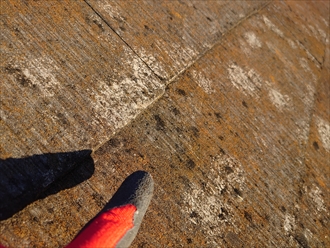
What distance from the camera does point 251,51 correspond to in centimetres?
396

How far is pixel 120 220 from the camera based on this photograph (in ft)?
5.10

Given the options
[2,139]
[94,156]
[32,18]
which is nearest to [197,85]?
[94,156]

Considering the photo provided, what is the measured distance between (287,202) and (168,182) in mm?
1252

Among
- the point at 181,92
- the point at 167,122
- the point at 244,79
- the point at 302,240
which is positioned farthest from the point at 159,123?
the point at 302,240

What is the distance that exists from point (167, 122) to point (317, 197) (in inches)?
70.1

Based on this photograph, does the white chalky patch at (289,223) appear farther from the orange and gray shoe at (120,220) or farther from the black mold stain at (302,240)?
the orange and gray shoe at (120,220)

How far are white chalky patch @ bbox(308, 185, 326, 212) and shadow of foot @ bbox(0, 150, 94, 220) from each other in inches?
89.6

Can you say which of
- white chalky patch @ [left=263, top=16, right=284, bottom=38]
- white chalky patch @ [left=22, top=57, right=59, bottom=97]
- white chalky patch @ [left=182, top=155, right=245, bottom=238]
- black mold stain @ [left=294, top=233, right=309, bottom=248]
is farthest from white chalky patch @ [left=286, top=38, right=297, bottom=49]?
white chalky patch @ [left=22, top=57, right=59, bottom=97]

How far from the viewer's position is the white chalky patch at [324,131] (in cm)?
382

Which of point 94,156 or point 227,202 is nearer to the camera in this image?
point 94,156

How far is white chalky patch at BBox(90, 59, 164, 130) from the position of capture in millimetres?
2518

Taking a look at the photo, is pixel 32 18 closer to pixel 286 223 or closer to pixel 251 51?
pixel 251 51

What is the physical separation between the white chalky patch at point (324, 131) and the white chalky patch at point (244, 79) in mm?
955

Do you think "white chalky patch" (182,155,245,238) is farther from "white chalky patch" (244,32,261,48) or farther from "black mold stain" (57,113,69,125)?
"white chalky patch" (244,32,261,48)
